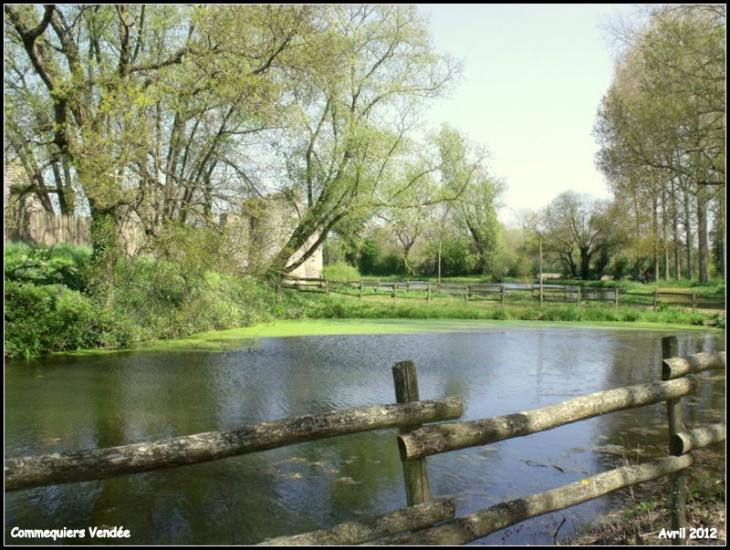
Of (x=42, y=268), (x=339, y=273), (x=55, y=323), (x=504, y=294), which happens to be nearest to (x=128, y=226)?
(x=55, y=323)

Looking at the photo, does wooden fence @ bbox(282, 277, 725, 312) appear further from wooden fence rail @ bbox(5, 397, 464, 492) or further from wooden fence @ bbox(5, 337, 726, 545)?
wooden fence rail @ bbox(5, 397, 464, 492)

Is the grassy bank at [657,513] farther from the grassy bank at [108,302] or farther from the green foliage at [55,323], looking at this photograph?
the green foliage at [55,323]

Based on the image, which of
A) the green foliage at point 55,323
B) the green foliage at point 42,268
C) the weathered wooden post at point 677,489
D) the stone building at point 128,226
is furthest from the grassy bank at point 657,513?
the green foliage at point 42,268

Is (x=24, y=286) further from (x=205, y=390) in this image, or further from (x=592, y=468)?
(x=592, y=468)

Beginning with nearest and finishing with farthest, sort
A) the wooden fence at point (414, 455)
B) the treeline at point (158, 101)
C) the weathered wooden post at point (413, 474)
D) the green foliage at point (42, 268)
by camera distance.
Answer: the wooden fence at point (414, 455) → the weathered wooden post at point (413, 474) → the treeline at point (158, 101) → the green foliage at point (42, 268)

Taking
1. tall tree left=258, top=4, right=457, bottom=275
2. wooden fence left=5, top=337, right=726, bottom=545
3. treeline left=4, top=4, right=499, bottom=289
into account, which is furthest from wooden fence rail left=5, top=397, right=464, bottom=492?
tall tree left=258, top=4, right=457, bottom=275

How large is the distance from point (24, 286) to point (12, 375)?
8.46 ft

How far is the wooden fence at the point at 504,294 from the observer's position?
2480 cm

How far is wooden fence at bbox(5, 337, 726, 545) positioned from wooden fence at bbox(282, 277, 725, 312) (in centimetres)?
2173

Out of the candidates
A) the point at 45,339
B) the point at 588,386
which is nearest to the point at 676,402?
the point at 588,386

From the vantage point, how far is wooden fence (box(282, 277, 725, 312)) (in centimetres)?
2480

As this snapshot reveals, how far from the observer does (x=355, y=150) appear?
78.0 ft

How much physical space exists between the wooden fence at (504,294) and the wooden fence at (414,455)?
21.7 metres

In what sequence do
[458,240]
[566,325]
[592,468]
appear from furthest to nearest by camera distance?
[458,240] < [566,325] < [592,468]
